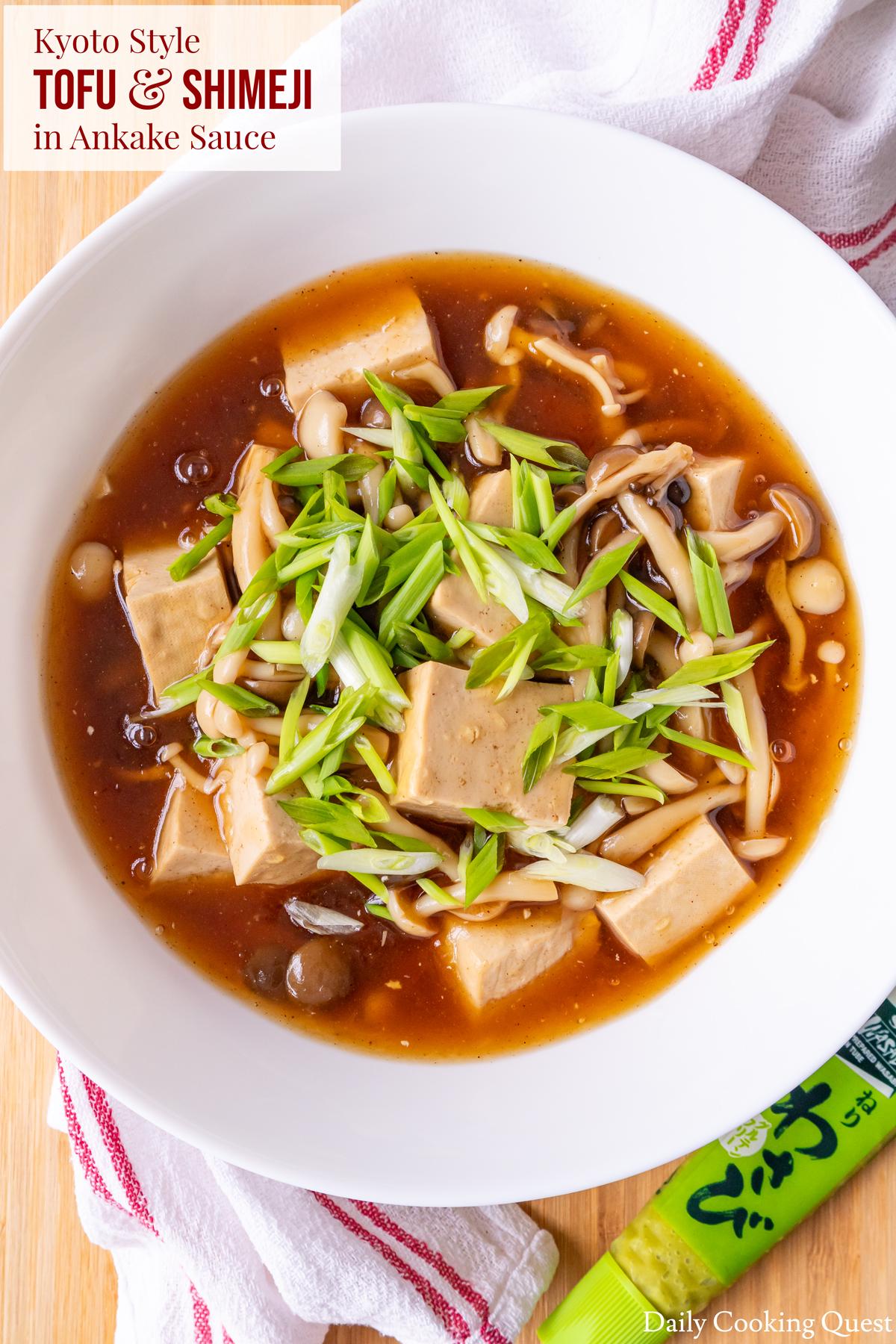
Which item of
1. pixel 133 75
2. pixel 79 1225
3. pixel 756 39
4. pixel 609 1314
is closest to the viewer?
pixel 756 39

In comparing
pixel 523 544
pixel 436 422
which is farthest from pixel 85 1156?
pixel 436 422

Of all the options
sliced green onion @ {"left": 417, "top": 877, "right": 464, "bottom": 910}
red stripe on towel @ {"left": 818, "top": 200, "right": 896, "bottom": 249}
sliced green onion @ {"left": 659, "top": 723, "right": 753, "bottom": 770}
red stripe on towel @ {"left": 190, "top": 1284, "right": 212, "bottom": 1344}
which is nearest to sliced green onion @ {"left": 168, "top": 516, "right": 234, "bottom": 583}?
sliced green onion @ {"left": 417, "top": 877, "right": 464, "bottom": 910}

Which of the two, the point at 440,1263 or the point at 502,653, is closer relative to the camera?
the point at 502,653

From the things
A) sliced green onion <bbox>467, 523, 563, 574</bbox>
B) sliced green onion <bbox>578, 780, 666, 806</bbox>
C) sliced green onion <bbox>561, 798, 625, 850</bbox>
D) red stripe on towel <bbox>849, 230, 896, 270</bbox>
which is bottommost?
sliced green onion <bbox>561, 798, 625, 850</bbox>

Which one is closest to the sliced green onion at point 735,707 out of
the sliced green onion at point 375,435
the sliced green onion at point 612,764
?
the sliced green onion at point 612,764

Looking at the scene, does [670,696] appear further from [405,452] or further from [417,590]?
[405,452]

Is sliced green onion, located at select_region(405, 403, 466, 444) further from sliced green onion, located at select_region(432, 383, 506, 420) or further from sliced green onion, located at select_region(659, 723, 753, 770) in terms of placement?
sliced green onion, located at select_region(659, 723, 753, 770)
